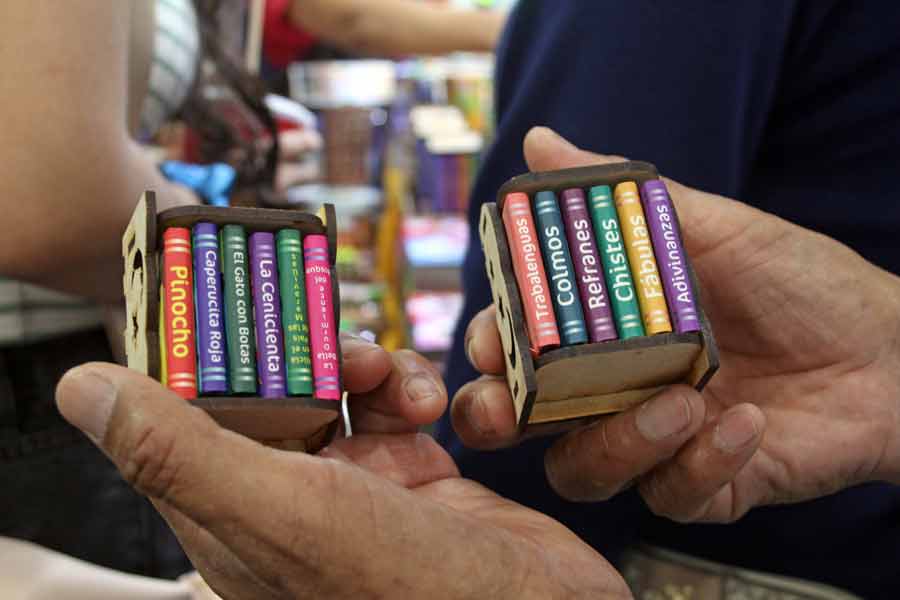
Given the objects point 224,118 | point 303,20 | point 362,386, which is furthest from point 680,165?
point 303,20

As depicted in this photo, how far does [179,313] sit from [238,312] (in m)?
0.05

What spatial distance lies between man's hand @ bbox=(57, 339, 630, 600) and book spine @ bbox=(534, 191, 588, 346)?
19 cm

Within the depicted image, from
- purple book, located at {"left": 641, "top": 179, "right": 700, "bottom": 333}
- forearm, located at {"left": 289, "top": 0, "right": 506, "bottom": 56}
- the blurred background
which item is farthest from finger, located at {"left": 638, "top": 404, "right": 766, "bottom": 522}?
forearm, located at {"left": 289, "top": 0, "right": 506, "bottom": 56}

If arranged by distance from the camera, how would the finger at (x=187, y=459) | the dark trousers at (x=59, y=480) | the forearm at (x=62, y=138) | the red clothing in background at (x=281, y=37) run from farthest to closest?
1. the red clothing in background at (x=281, y=37)
2. the dark trousers at (x=59, y=480)
3. the forearm at (x=62, y=138)
4. the finger at (x=187, y=459)

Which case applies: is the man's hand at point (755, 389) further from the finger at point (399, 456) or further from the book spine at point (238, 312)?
the book spine at point (238, 312)

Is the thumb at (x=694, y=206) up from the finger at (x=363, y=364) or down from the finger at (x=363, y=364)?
up

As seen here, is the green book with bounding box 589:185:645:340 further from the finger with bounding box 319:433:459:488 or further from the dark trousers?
the dark trousers

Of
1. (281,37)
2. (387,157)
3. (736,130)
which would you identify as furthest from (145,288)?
(387,157)

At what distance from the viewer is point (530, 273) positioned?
777 millimetres

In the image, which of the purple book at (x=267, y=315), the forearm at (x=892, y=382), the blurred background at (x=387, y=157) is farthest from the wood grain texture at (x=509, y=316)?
the blurred background at (x=387, y=157)

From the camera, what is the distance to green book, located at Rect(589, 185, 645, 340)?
2.53 ft

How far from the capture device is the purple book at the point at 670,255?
77 cm

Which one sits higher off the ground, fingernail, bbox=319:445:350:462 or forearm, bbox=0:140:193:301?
forearm, bbox=0:140:193:301

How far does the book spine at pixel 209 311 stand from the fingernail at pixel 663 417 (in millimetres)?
402
